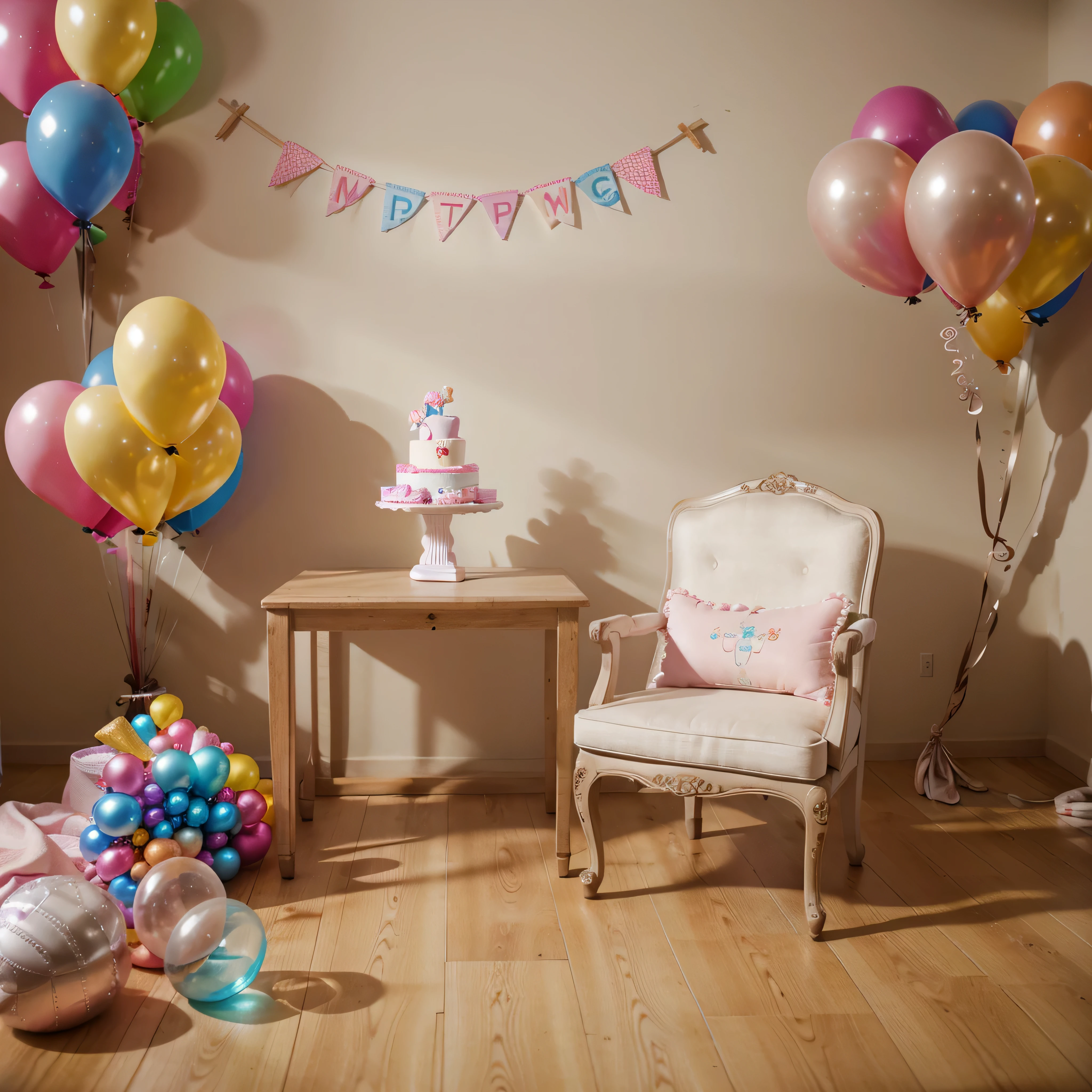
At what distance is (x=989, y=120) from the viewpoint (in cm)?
253

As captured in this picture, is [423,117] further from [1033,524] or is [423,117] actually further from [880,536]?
[1033,524]

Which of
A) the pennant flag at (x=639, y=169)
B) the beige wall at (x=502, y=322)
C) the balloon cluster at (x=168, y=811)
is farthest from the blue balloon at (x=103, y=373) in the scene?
the pennant flag at (x=639, y=169)

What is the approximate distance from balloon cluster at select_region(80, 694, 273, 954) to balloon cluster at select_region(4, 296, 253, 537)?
1.80ft

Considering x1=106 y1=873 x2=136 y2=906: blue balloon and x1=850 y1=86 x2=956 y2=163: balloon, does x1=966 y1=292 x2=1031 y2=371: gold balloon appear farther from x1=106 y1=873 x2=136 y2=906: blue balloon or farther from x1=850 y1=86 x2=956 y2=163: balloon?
x1=106 y1=873 x2=136 y2=906: blue balloon

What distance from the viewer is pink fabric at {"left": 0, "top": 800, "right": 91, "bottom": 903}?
6.68 feet

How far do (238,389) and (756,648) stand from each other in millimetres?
1630

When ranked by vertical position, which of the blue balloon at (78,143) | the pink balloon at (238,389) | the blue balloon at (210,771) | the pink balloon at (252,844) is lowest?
the pink balloon at (252,844)

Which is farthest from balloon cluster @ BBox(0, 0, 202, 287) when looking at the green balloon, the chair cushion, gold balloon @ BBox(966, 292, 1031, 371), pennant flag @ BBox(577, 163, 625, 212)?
gold balloon @ BBox(966, 292, 1031, 371)

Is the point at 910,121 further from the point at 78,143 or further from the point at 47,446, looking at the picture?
the point at 47,446

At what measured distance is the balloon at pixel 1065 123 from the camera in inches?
93.0

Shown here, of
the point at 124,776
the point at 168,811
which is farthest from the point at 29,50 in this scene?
the point at 168,811

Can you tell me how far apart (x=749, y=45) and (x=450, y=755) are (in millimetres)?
2454

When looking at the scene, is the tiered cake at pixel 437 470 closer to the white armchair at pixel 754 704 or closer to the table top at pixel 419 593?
the table top at pixel 419 593

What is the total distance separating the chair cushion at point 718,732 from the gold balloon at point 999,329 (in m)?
1.20
